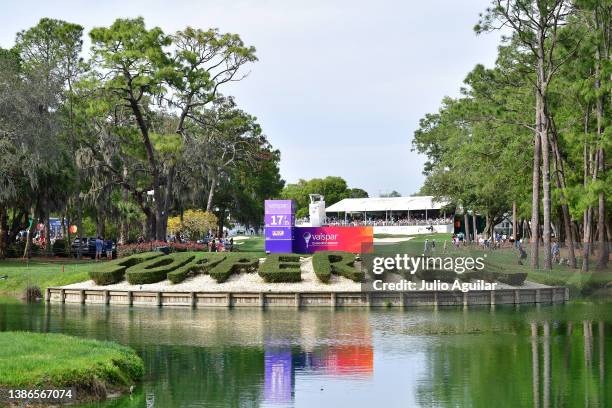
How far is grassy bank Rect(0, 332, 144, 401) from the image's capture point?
54.0 ft

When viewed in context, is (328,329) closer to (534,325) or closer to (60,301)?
(534,325)

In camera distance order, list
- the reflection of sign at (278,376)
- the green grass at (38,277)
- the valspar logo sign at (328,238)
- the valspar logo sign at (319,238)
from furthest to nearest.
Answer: the valspar logo sign at (319,238) → the valspar logo sign at (328,238) → the green grass at (38,277) → the reflection of sign at (278,376)

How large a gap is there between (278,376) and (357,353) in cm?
418

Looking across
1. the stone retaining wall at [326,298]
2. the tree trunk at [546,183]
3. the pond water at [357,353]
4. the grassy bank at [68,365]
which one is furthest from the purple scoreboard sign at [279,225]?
the grassy bank at [68,365]

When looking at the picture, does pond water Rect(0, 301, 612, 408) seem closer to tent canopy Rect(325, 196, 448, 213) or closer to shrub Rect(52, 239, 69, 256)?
shrub Rect(52, 239, 69, 256)

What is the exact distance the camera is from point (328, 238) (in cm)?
5284

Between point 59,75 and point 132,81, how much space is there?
Answer: 6.50 metres

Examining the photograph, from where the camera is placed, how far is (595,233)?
6294cm

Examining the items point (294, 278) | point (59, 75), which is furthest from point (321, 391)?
point (59, 75)

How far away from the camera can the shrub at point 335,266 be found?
39.8 meters

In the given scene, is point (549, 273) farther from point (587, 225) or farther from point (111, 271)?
point (111, 271)

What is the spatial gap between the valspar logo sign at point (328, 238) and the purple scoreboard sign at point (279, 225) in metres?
0.84

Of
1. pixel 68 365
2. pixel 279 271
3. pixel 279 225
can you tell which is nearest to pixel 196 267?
pixel 279 271

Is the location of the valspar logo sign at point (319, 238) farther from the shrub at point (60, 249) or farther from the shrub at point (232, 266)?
the shrub at point (60, 249)
